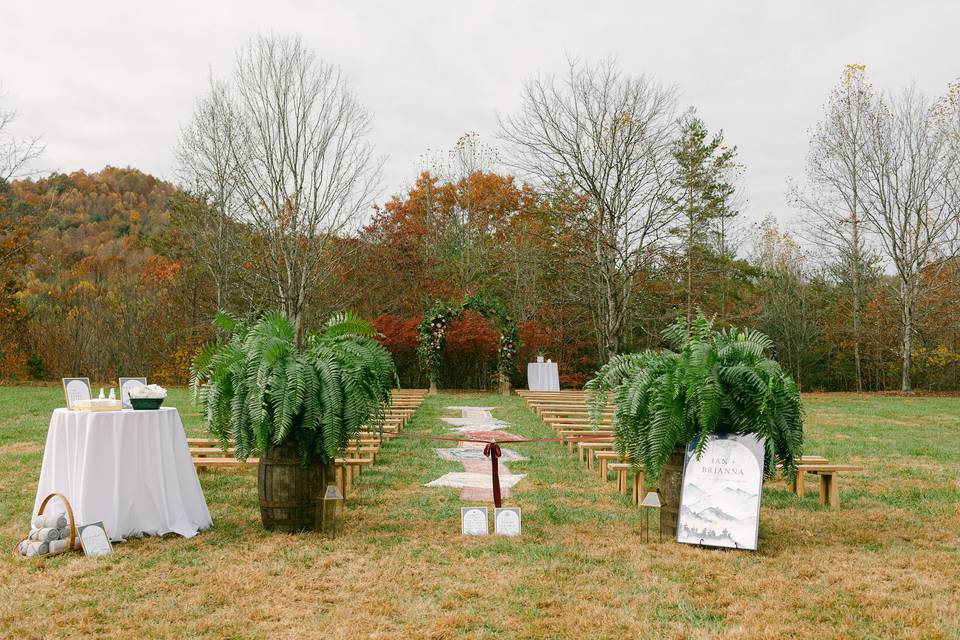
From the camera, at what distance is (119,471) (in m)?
5.21

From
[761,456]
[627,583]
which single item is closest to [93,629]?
[627,583]

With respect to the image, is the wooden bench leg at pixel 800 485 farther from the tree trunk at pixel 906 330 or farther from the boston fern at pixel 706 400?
the tree trunk at pixel 906 330

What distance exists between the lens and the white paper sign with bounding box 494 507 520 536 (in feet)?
18.1

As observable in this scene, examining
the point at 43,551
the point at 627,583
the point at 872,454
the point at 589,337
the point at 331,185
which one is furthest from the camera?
the point at 589,337

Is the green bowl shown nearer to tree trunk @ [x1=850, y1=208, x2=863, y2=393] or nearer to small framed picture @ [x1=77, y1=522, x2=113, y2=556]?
small framed picture @ [x1=77, y1=522, x2=113, y2=556]

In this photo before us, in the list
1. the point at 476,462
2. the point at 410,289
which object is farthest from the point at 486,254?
the point at 476,462

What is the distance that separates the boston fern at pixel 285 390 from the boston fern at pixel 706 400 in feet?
6.53

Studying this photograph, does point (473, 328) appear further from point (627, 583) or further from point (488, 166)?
point (627, 583)

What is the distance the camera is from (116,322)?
23625 millimetres

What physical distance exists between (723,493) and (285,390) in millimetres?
3227

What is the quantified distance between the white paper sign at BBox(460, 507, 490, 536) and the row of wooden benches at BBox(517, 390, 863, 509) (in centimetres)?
120

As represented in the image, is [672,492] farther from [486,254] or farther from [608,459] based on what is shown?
[486,254]

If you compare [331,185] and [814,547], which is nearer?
[814,547]

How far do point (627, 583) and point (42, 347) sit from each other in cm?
2363
